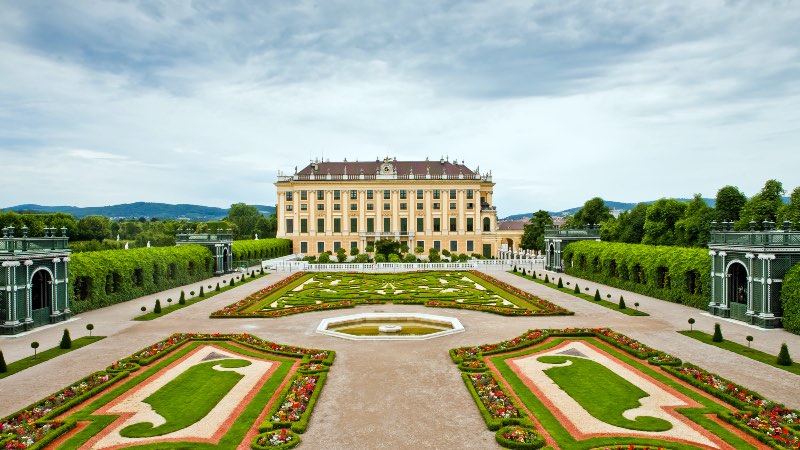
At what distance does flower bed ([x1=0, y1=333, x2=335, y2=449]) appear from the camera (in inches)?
496

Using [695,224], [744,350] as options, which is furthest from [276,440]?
[695,224]

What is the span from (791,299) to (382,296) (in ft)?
73.3

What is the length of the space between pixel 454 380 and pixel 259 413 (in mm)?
6188

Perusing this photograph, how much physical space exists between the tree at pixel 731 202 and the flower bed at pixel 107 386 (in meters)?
54.1

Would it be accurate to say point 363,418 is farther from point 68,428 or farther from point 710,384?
point 710,384

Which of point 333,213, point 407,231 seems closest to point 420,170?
point 407,231

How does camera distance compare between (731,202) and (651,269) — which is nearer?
(651,269)

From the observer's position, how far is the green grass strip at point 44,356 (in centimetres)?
1848

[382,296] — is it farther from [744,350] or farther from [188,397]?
[744,350]

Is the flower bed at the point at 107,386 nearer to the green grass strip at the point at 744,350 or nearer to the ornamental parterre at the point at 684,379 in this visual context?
the ornamental parterre at the point at 684,379

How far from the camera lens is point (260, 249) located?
66000 mm

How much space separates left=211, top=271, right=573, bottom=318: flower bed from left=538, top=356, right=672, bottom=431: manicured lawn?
10521mm

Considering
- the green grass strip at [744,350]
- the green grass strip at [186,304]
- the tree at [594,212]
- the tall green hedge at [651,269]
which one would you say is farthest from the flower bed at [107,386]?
the tree at [594,212]

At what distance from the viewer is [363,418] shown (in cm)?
1385
